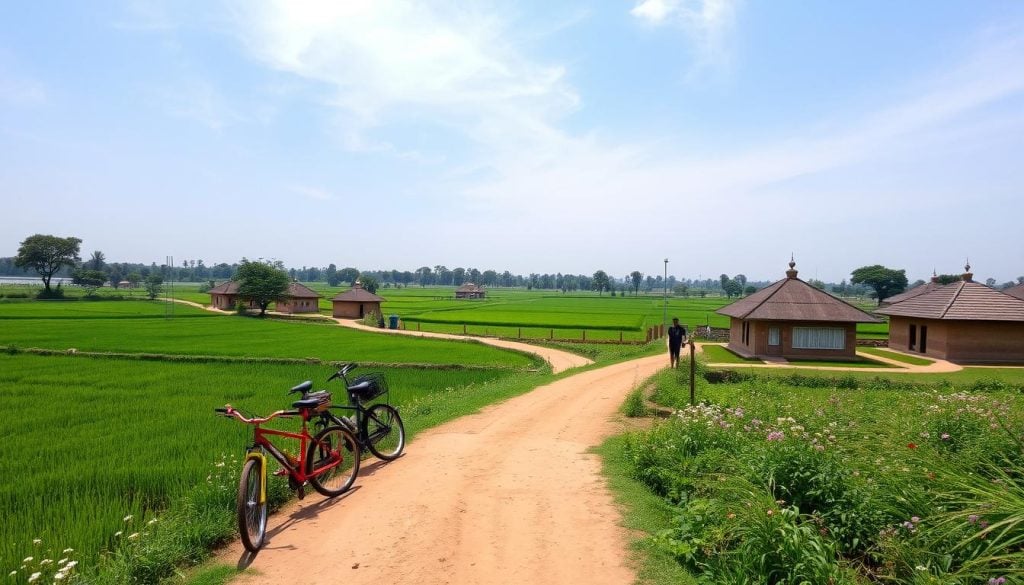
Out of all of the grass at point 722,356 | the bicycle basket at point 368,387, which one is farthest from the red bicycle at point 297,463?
the grass at point 722,356

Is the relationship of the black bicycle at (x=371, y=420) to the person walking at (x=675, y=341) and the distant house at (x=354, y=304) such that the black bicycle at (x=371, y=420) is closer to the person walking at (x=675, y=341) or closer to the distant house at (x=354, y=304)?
the person walking at (x=675, y=341)

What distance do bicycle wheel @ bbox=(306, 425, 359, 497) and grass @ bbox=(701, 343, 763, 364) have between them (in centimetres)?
1840

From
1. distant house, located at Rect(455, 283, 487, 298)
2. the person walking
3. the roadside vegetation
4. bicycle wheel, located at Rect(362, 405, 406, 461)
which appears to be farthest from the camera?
distant house, located at Rect(455, 283, 487, 298)

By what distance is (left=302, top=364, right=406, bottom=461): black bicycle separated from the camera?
740cm

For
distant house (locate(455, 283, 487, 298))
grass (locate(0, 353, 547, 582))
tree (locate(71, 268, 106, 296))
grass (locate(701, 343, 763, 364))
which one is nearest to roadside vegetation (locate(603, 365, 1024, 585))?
grass (locate(0, 353, 547, 582))

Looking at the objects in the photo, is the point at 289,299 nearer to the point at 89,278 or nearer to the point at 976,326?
the point at 976,326

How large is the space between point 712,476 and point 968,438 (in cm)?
337

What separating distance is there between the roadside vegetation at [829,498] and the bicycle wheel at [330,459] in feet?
11.1

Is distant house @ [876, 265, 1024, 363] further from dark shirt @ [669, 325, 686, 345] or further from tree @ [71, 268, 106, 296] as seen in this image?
tree @ [71, 268, 106, 296]

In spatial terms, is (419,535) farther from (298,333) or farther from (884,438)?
(298,333)

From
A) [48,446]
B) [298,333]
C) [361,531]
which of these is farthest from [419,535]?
[298,333]

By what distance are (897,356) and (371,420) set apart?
87.7 feet

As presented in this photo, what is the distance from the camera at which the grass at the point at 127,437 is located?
5.96m

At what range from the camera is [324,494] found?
21.1 feet
